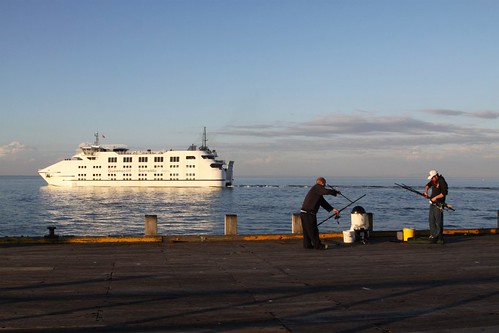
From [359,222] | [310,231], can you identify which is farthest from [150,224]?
[359,222]

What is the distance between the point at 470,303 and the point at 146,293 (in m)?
4.05

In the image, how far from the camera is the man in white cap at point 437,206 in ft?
43.7

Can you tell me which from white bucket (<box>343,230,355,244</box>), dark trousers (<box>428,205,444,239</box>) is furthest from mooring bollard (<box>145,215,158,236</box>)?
dark trousers (<box>428,205,444,239</box>)

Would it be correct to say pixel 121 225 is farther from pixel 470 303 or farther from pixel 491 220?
pixel 470 303

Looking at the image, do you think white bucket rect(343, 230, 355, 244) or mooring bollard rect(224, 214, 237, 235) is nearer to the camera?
white bucket rect(343, 230, 355, 244)

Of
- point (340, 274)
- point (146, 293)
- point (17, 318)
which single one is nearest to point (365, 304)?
point (340, 274)

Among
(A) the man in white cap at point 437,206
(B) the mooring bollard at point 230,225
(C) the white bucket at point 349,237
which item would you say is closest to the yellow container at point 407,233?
(A) the man in white cap at point 437,206

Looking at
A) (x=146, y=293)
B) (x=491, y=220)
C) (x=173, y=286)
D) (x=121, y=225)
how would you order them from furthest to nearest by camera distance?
1. (x=491, y=220)
2. (x=121, y=225)
3. (x=173, y=286)
4. (x=146, y=293)

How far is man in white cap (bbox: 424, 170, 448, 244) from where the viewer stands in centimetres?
1331

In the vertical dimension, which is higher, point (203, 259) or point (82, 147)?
point (82, 147)

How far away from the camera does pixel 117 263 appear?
1045cm

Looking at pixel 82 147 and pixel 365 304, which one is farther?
pixel 82 147

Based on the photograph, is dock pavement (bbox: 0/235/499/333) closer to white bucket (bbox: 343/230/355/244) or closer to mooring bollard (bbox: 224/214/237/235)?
white bucket (bbox: 343/230/355/244)

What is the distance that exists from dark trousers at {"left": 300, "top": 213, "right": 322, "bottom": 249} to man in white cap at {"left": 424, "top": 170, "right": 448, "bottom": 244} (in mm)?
2759
